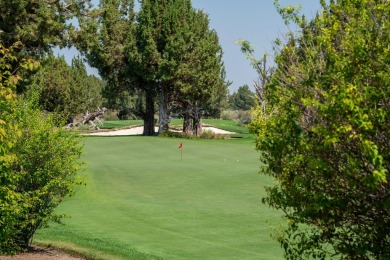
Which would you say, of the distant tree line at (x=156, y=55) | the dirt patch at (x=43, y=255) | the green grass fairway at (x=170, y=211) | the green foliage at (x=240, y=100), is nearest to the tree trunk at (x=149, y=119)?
the distant tree line at (x=156, y=55)

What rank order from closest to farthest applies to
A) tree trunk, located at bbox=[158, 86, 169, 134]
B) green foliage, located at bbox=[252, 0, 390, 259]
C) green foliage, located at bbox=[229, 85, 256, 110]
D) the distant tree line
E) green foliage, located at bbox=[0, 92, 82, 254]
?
green foliage, located at bbox=[252, 0, 390, 259] → green foliage, located at bbox=[0, 92, 82, 254] → the distant tree line → tree trunk, located at bbox=[158, 86, 169, 134] → green foliage, located at bbox=[229, 85, 256, 110]

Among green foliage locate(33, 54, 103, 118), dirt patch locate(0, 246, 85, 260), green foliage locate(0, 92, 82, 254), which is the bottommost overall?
dirt patch locate(0, 246, 85, 260)

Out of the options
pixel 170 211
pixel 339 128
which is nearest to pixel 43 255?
pixel 170 211

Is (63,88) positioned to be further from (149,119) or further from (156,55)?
(156,55)

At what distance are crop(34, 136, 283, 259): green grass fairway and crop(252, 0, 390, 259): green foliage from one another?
12.0 feet

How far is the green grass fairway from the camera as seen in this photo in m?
16.4

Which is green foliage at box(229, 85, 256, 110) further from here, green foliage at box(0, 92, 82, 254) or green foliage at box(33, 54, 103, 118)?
green foliage at box(0, 92, 82, 254)

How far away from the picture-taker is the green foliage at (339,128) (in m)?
6.34

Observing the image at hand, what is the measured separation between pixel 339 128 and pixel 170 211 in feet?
54.9

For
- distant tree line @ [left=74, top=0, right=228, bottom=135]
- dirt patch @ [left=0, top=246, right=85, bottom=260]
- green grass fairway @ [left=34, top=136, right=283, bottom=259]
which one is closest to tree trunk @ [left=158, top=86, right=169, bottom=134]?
distant tree line @ [left=74, top=0, right=228, bottom=135]

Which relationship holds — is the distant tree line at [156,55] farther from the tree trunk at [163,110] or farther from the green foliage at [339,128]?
the green foliage at [339,128]

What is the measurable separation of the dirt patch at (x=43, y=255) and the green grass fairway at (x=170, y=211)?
39 cm

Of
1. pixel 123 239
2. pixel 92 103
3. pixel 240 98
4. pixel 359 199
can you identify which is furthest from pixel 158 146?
pixel 240 98

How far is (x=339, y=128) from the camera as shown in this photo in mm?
6168
